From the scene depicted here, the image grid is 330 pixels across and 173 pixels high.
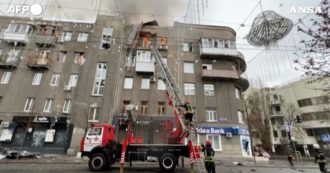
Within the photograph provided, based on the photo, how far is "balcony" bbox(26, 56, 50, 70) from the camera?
26.8 meters

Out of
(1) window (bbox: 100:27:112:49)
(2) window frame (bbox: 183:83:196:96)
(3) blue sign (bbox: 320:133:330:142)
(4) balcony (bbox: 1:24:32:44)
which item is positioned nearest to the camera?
(2) window frame (bbox: 183:83:196:96)

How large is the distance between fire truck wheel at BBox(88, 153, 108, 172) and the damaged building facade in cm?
1195

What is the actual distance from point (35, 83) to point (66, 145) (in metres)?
9.94

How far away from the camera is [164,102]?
2633 cm

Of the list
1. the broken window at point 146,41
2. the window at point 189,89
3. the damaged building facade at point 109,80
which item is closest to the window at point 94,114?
the damaged building facade at point 109,80

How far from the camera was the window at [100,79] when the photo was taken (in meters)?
26.0

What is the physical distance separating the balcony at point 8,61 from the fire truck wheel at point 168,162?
26.4 meters

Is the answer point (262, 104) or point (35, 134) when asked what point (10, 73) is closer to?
point (35, 134)

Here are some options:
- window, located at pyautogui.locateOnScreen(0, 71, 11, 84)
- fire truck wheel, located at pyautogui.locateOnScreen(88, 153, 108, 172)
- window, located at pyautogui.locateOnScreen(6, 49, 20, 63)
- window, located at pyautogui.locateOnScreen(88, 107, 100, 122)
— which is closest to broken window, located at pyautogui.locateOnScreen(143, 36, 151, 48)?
window, located at pyautogui.locateOnScreen(88, 107, 100, 122)

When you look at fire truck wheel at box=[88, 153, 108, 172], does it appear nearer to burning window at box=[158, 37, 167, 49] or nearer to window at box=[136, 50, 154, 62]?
window at box=[136, 50, 154, 62]

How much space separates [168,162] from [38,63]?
2447 cm

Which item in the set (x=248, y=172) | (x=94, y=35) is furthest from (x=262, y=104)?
(x=94, y=35)

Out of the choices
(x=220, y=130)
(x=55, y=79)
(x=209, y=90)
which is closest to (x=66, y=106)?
(x=55, y=79)

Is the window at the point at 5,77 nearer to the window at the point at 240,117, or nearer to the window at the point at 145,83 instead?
the window at the point at 145,83
